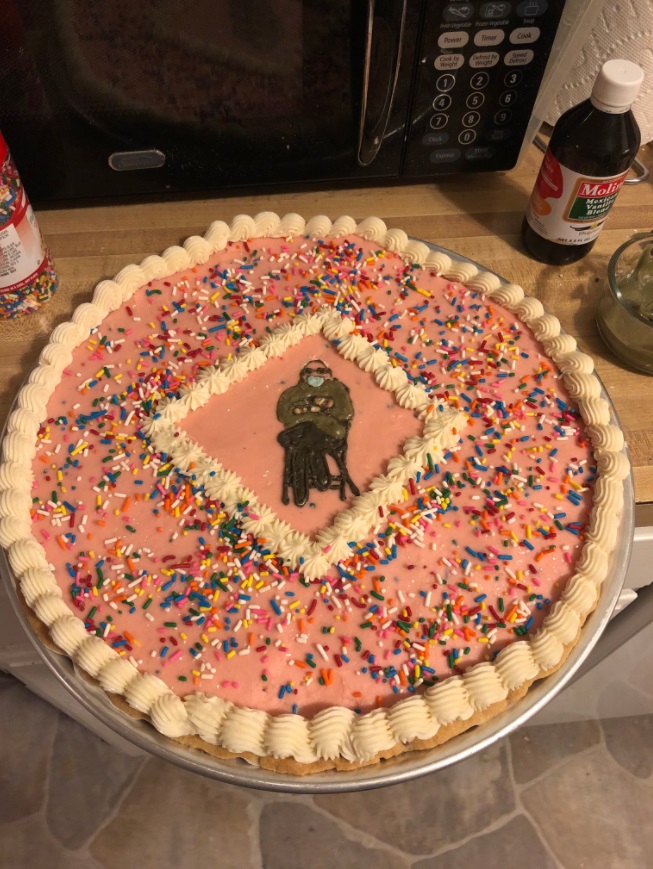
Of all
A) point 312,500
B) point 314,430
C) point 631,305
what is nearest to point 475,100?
point 631,305

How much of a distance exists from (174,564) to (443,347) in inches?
21.7

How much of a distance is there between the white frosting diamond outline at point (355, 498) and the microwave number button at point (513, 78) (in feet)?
1.60

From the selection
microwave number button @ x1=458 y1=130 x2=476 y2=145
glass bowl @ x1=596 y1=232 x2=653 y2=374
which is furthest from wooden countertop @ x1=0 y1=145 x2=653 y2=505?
microwave number button @ x1=458 y1=130 x2=476 y2=145

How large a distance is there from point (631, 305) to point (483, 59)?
0.47m

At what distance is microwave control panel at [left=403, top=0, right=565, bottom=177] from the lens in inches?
41.8

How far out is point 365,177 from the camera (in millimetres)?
1291

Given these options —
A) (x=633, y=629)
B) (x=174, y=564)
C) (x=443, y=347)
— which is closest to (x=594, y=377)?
(x=443, y=347)

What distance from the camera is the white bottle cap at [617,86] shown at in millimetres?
987

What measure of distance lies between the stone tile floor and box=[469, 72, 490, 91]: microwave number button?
1.66 metres

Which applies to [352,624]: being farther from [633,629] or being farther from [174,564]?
[633,629]

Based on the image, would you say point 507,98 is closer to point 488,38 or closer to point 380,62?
point 488,38

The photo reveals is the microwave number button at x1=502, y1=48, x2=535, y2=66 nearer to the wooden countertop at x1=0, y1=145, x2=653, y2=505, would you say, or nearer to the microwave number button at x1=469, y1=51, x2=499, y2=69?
the microwave number button at x1=469, y1=51, x2=499, y2=69

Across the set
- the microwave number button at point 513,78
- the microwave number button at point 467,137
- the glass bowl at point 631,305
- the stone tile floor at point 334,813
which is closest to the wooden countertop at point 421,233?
the glass bowl at point 631,305

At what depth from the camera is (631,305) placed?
1.13 m
